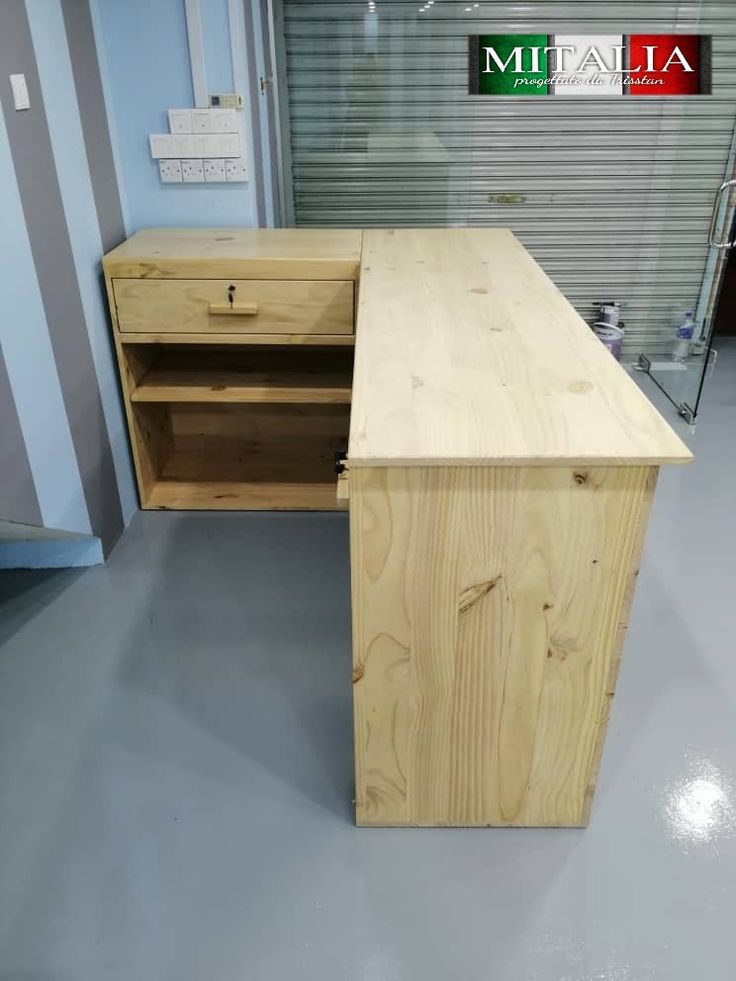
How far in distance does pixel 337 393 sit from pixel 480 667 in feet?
4.83

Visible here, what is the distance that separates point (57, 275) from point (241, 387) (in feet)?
2.45

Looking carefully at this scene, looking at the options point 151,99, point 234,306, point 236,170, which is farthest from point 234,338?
point 151,99

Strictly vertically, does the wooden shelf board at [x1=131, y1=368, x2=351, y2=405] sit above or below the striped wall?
below

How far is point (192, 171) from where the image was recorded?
2.78 m

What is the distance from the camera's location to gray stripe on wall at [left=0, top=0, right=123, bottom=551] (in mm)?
1978

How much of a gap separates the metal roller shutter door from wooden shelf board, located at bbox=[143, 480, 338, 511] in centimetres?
162

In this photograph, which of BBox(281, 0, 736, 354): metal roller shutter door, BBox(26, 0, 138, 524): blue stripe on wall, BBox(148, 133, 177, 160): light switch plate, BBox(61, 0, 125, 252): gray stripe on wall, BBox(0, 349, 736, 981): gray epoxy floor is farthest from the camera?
BBox(281, 0, 736, 354): metal roller shutter door

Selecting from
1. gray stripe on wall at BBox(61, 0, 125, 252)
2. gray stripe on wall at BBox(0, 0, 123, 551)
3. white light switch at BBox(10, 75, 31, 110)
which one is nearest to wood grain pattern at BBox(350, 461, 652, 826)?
gray stripe on wall at BBox(0, 0, 123, 551)

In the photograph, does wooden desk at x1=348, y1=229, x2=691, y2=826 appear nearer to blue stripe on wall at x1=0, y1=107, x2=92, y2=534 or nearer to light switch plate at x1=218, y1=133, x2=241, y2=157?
blue stripe on wall at x1=0, y1=107, x2=92, y2=534

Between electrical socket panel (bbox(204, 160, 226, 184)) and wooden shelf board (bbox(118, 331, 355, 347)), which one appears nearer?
wooden shelf board (bbox(118, 331, 355, 347))

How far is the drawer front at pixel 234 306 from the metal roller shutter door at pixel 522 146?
1476mm

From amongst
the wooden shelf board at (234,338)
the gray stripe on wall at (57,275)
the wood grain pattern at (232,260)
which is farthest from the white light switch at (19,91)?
the wooden shelf board at (234,338)

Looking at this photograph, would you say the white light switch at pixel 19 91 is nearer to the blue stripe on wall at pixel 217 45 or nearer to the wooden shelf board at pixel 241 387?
the blue stripe on wall at pixel 217 45

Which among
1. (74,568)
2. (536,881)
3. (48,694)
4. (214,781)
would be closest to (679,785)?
(536,881)
